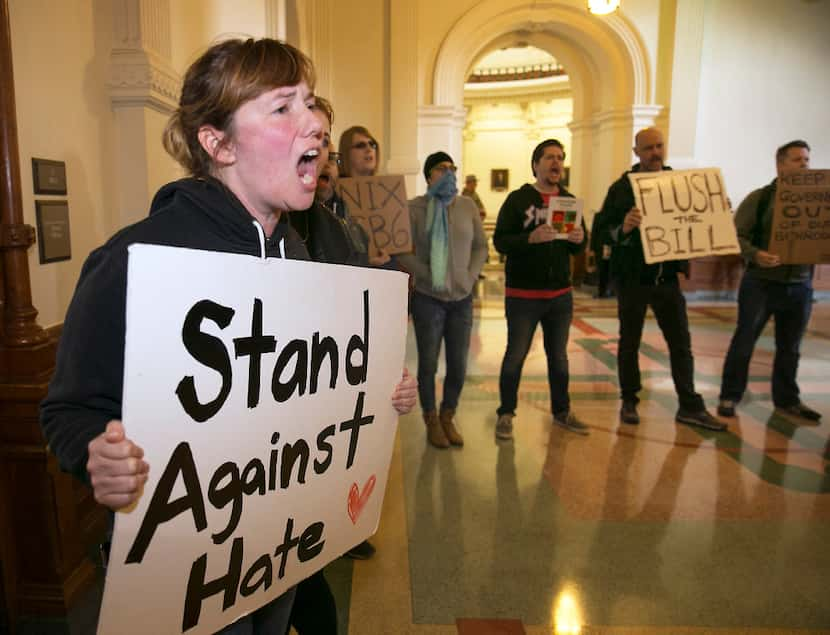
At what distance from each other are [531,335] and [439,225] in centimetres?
92

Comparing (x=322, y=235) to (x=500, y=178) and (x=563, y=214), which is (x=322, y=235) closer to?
(x=563, y=214)

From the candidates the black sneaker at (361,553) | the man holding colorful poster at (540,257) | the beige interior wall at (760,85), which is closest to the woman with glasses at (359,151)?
the man holding colorful poster at (540,257)

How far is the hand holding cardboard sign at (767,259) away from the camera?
403 centimetres

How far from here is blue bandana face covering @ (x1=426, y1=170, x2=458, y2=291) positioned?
12.0 ft

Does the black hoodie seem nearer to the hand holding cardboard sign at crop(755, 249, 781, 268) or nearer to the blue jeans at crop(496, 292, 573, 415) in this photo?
the blue jeans at crop(496, 292, 573, 415)

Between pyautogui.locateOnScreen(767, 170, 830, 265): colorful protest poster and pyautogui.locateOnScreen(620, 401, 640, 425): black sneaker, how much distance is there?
1.38 m

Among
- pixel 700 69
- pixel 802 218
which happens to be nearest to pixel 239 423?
pixel 802 218

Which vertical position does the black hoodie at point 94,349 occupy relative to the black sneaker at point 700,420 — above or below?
above

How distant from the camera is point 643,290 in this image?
4059 millimetres

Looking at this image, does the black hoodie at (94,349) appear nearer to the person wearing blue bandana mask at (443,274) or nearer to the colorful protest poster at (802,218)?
the person wearing blue bandana mask at (443,274)

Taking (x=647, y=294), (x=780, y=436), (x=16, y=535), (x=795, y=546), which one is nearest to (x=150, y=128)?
(x=16, y=535)

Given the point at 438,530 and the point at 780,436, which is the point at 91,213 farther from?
the point at 780,436

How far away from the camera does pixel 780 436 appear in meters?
4.07

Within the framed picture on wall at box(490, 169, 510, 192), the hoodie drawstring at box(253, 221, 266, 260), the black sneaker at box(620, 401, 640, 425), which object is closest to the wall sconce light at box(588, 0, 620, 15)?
the black sneaker at box(620, 401, 640, 425)
